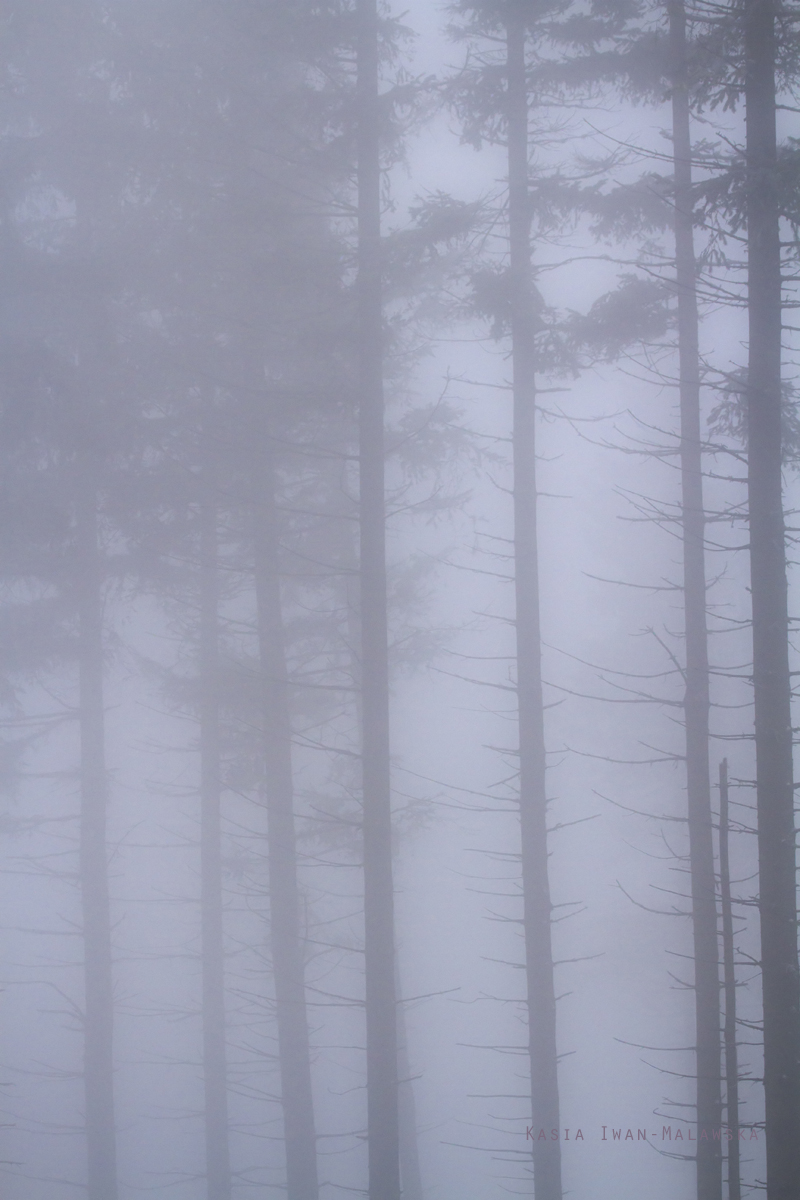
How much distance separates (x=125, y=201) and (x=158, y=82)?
146 cm

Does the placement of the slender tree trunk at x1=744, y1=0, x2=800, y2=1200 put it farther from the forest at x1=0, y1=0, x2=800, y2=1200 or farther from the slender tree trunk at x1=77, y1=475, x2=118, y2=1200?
the slender tree trunk at x1=77, y1=475, x2=118, y2=1200

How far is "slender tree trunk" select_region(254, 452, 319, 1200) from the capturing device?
342 inches

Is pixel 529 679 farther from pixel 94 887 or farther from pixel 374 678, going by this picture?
pixel 94 887

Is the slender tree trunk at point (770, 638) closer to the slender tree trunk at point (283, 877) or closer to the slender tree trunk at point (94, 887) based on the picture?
the slender tree trunk at point (283, 877)

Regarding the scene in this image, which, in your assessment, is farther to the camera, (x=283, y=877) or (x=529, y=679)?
(x=283, y=877)

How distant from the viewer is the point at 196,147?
886 cm

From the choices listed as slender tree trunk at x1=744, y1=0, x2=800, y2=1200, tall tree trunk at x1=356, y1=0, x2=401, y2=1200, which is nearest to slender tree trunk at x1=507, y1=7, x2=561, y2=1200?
tall tree trunk at x1=356, y1=0, x2=401, y2=1200

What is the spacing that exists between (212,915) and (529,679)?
6.62 m

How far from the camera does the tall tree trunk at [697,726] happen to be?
7449 mm

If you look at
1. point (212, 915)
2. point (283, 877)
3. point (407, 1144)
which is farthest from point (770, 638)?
point (407, 1144)

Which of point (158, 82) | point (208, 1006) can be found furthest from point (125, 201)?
point (208, 1006)

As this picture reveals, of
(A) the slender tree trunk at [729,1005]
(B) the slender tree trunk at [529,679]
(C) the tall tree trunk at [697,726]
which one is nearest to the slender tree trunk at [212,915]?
(B) the slender tree trunk at [529,679]

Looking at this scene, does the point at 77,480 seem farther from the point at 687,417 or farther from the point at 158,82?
the point at 687,417

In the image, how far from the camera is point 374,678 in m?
7.35
